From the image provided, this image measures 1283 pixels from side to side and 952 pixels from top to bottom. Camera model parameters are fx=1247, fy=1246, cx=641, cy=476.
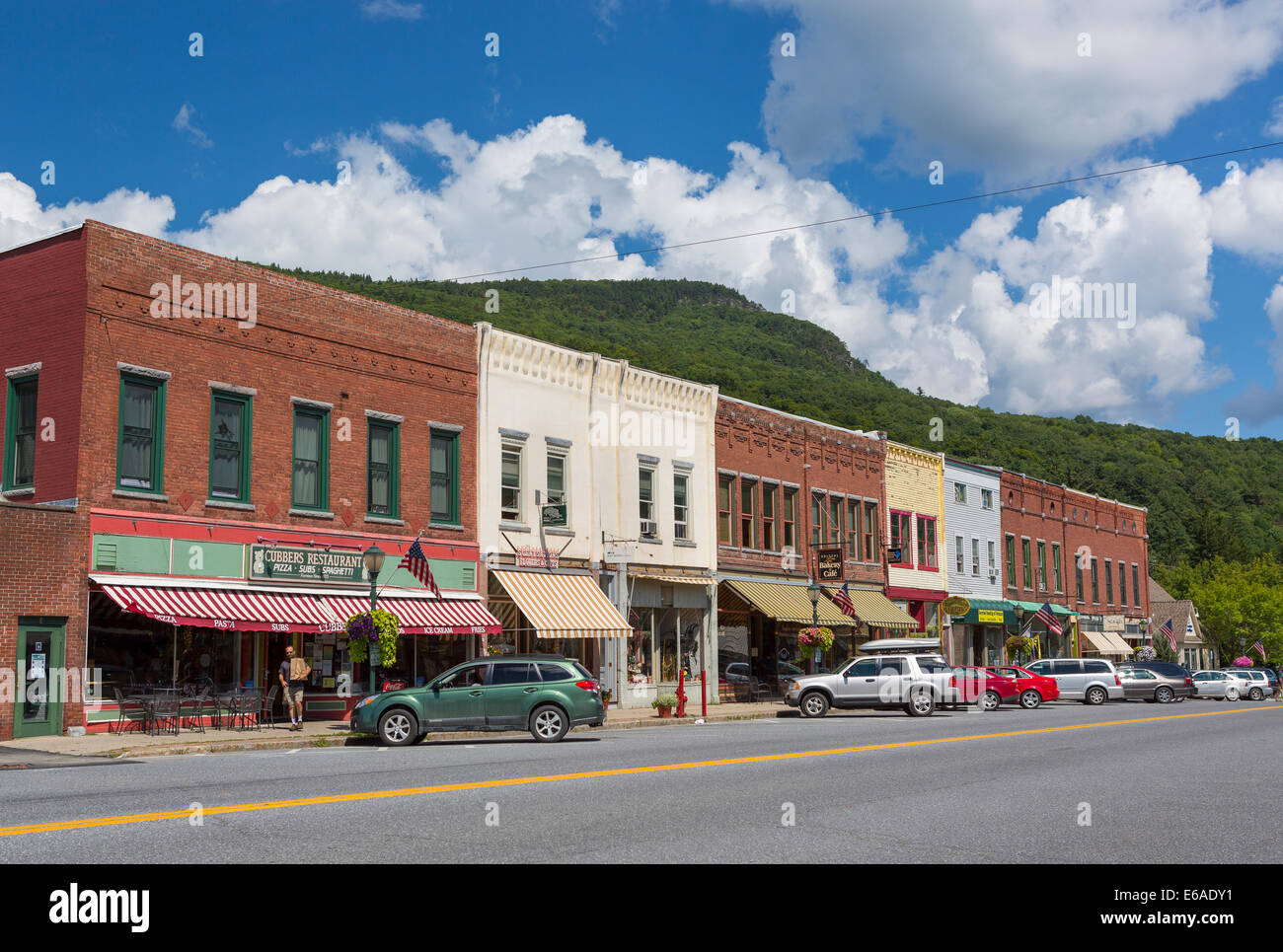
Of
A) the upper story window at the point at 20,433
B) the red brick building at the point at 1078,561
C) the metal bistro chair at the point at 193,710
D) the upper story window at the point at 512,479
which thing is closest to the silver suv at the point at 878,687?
the upper story window at the point at 512,479

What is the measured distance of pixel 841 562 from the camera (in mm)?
41812

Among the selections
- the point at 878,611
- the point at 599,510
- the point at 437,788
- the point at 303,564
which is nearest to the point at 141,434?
the point at 303,564

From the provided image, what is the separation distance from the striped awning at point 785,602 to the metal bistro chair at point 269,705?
16.4m

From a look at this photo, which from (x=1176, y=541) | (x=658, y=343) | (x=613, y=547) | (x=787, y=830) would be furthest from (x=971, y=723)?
(x=1176, y=541)

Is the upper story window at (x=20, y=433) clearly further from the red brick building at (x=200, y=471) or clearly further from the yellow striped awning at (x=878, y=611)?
the yellow striped awning at (x=878, y=611)

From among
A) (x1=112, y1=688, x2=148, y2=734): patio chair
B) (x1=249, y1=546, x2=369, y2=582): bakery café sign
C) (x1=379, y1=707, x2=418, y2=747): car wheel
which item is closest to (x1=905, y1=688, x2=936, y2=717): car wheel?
(x1=249, y1=546, x2=369, y2=582): bakery café sign

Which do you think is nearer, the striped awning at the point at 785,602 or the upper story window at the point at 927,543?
the striped awning at the point at 785,602

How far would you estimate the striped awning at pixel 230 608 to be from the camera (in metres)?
22.5

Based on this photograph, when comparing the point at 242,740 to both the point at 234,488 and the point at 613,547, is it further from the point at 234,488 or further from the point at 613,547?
the point at 613,547

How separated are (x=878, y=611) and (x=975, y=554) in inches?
420

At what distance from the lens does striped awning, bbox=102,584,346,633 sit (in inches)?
885

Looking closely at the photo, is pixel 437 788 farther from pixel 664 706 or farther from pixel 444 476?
pixel 664 706

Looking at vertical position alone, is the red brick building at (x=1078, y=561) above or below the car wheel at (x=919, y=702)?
above

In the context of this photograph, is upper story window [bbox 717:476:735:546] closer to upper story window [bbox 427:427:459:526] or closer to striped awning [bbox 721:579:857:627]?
striped awning [bbox 721:579:857:627]
